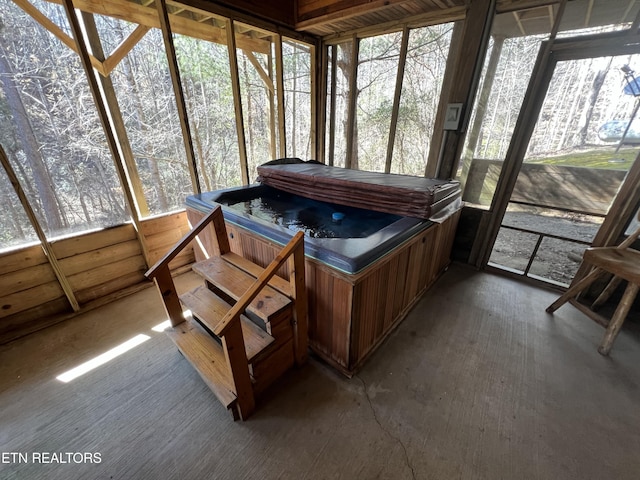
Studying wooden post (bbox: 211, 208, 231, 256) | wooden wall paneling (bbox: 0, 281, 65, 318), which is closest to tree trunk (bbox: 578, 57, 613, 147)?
wooden post (bbox: 211, 208, 231, 256)

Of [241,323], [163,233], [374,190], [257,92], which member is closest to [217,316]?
[241,323]

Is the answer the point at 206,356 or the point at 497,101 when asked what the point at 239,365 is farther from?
the point at 497,101

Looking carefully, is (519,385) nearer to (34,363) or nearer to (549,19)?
(549,19)

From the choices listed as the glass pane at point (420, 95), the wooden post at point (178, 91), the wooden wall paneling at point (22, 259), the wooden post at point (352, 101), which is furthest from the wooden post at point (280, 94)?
the wooden wall paneling at point (22, 259)

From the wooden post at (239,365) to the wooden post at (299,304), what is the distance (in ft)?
1.12

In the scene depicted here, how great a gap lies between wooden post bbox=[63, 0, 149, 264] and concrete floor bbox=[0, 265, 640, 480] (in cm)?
94

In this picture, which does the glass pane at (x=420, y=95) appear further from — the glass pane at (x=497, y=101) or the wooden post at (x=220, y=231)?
the wooden post at (x=220, y=231)

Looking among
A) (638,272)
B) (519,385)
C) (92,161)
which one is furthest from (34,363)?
(638,272)

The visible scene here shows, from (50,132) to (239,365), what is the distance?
7.15ft

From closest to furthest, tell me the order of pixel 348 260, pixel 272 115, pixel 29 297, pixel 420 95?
pixel 348 260
pixel 29 297
pixel 420 95
pixel 272 115

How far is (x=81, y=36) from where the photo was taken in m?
1.77

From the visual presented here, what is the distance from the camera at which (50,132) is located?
1835mm

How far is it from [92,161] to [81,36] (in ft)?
2.78

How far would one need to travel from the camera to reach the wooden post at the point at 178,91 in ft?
6.72
